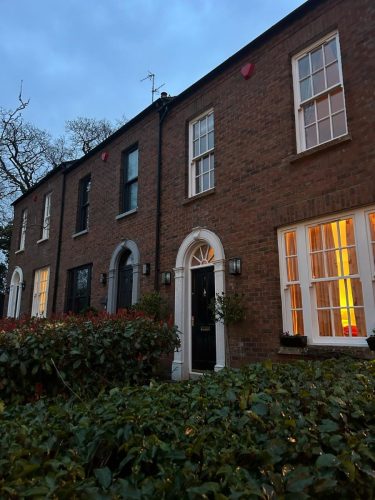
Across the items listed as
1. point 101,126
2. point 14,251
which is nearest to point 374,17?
point 14,251

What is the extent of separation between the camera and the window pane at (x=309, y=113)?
6.78 metres

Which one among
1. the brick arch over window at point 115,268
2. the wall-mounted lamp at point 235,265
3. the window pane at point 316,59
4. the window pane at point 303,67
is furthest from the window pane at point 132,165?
the window pane at point 316,59

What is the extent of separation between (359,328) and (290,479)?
4.84 metres

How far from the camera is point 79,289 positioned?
12.7 m

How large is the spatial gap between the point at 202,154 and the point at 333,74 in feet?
10.9

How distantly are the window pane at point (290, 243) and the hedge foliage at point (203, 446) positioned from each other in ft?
14.1

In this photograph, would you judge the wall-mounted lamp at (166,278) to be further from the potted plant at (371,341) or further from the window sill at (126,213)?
the potted plant at (371,341)

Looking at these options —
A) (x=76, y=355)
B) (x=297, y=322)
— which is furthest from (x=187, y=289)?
(x=76, y=355)

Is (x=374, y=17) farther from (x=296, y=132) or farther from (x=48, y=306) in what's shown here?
(x=48, y=306)

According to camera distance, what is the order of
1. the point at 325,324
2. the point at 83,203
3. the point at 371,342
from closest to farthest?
the point at 371,342, the point at 325,324, the point at 83,203

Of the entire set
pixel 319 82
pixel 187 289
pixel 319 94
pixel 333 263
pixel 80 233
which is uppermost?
pixel 319 82

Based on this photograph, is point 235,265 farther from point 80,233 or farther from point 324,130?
point 80,233

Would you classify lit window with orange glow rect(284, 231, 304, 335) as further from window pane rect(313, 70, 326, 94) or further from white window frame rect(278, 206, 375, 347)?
window pane rect(313, 70, 326, 94)

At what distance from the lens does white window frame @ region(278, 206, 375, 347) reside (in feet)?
18.0
